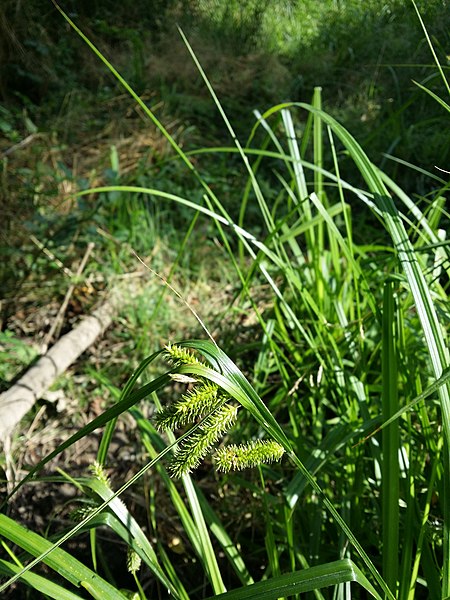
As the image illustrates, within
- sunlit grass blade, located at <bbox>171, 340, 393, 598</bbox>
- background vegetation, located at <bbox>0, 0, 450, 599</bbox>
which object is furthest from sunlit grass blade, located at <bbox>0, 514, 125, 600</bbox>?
sunlit grass blade, located at <bbox>171, 340, 393, 598</bbox>

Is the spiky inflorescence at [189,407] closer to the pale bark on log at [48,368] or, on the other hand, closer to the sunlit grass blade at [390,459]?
the sunlit grass blade at [390,459]

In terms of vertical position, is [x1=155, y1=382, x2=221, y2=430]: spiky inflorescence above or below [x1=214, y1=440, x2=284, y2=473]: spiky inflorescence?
above

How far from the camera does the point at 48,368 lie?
83.7 inches

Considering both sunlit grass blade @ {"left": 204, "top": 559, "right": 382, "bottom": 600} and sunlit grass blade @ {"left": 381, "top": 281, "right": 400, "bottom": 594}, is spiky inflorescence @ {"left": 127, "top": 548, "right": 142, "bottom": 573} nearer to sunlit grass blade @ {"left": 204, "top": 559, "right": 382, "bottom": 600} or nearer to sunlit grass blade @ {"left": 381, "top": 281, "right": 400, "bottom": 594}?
sunlit grass blade @ {"left": 204, "top": 559, "right": 382, "bottom": 600}

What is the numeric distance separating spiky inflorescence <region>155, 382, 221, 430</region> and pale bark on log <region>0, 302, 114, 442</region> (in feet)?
4.51

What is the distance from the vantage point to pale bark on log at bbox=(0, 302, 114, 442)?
74.7 inches

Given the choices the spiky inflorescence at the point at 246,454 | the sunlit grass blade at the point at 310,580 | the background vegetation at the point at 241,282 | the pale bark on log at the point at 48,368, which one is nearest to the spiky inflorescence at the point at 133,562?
the background vegetation at the point at 241,282

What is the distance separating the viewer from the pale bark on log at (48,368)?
74.7 inches

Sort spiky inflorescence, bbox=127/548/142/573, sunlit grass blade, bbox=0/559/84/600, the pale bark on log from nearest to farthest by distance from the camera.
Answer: sunlit grass blade, bbox=0/559/84/600, spiky inflorescence, bbox=127/548/142/573, the pale bark on log

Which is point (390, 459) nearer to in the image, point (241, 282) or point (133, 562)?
point (133, 562)

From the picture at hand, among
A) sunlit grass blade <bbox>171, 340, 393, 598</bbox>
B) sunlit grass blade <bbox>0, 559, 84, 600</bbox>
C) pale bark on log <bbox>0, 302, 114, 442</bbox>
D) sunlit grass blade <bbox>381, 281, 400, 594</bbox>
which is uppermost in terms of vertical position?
sunlit grass blade <bbox>171, 340, 393, 598</bbox>

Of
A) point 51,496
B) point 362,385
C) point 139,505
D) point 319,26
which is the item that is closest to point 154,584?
point 139,505

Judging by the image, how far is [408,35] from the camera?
2.04 metres

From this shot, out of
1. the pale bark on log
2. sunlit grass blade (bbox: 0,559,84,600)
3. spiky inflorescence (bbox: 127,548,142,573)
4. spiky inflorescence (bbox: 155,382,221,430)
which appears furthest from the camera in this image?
the pale bark on log
